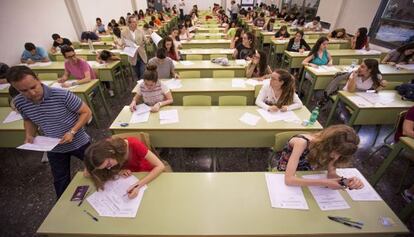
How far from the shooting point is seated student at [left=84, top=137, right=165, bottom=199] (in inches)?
56.1

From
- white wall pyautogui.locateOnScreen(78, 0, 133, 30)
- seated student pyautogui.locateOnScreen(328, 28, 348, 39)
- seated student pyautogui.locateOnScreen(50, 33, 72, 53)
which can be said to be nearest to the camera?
seated student pyautogui.locateOnScreen(50, 33, 72, 53)

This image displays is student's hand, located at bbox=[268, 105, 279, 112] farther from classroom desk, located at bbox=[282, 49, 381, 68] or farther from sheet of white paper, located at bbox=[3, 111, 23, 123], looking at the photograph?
sheet of white paper, located at bbox=[3, 111, 23, 123]

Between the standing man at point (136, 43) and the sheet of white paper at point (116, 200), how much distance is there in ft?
13.8

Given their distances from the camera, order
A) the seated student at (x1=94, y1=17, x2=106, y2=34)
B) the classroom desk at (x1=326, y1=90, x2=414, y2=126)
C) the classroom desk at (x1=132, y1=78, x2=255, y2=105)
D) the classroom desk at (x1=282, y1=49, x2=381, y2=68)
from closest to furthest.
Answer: the classroom desk at (x1=326, y1=90, x2=414, y2=126)
the classroom desk at (x1=132, y1=78, x2=255, y2=105)
the classroom desk at (x1=282, y1=49, x2=381, y2=68)
the seated student at (x1=94, y1=17, x2=106, y2=34)

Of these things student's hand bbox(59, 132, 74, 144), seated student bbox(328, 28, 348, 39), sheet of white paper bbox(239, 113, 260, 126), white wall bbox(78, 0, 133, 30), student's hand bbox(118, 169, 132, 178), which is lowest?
sheet of white paper bbox(239, 113, 260, 126)

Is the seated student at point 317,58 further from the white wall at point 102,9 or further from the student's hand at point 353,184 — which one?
the white wall at point 102,9

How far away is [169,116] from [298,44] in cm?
482

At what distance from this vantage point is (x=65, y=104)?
1791 mm

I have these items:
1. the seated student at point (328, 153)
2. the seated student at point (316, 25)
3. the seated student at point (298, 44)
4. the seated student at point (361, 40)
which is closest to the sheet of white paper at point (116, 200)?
the seated student at point (328, 153)

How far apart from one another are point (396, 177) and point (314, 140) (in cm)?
221

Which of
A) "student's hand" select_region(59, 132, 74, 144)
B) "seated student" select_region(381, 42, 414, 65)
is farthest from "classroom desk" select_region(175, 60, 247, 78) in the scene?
"seated student" select_region(381, 42, 414, 65)

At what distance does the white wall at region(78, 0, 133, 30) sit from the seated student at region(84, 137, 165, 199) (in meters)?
8.78

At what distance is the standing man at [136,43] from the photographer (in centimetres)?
516

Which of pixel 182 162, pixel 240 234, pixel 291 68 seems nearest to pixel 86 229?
pixel 240 234
